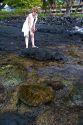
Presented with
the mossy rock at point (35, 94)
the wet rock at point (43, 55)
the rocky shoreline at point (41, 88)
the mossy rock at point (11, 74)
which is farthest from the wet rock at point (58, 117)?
the wet rock at point (43, 55)

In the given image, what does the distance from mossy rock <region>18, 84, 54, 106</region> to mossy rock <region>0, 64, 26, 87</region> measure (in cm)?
81

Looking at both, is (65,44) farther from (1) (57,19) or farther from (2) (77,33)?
(1) (57,19)

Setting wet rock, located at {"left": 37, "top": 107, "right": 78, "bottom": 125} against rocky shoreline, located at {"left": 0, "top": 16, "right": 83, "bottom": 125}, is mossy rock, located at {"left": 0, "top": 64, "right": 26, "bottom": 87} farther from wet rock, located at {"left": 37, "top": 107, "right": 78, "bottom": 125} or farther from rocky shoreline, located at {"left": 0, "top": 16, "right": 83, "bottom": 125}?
wet rock, located at {"left": 37, "top": 107, "right": 78, "bottom": 125}

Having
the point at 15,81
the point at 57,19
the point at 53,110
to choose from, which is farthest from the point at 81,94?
the point at 57,19

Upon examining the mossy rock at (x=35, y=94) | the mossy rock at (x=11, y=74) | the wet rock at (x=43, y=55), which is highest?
the mossy rock at (x=35, y=94)

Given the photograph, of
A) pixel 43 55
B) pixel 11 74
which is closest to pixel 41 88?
pixel 11 74

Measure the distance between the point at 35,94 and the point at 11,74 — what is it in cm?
227

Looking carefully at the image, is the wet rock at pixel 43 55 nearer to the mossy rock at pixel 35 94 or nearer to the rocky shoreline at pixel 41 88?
the rocky shoreline at pixel 41 88

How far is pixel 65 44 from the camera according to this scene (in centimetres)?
2186

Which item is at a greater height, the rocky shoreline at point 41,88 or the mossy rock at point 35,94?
the mossy rock at point 35,94

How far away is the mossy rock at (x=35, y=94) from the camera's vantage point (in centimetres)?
1137

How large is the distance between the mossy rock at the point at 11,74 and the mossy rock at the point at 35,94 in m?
0.81

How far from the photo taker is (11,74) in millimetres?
13477

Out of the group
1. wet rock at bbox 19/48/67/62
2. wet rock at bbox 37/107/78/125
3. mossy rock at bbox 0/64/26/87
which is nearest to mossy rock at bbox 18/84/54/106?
wet rock at bbox 37/107/78/125
